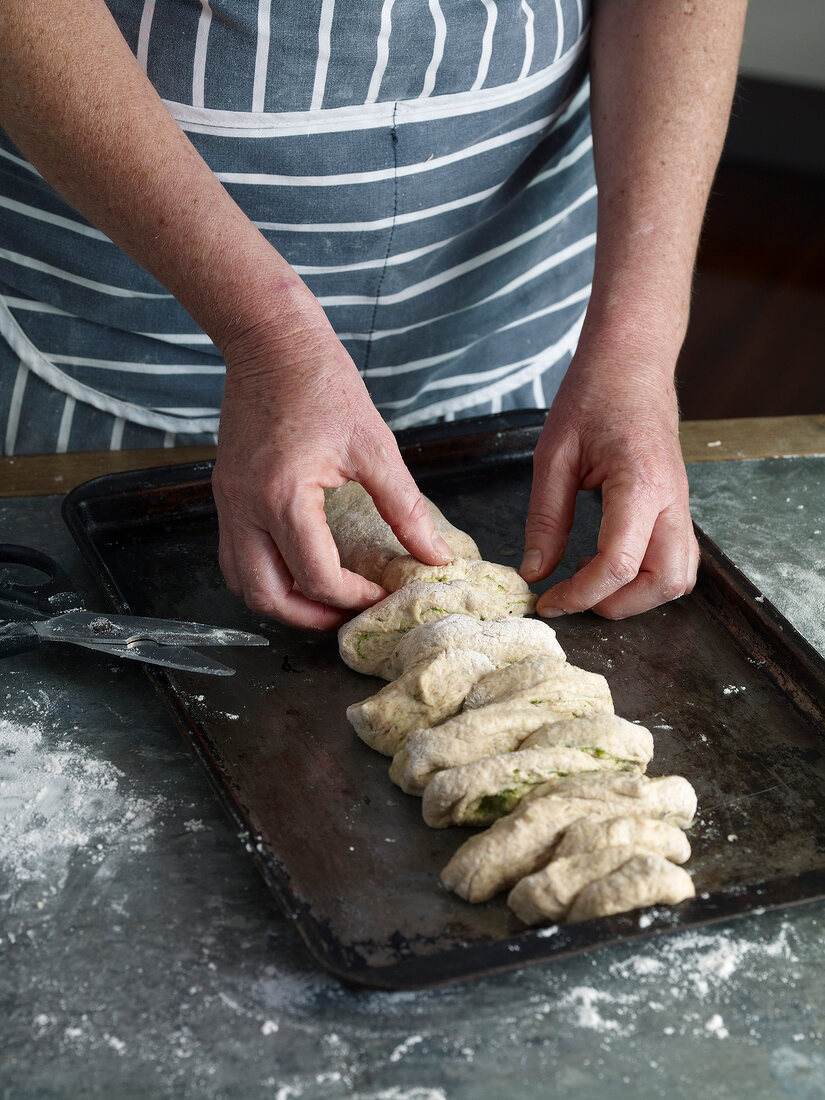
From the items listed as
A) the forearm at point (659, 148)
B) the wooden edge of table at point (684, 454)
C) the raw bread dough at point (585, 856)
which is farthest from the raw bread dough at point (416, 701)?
the wooden edge of table at point (684, 454)

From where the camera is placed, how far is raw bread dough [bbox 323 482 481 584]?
1597 mm

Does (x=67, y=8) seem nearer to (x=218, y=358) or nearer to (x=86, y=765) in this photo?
(x=218, y=358)

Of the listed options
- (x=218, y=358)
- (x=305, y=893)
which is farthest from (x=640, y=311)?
(x=305, y=893)

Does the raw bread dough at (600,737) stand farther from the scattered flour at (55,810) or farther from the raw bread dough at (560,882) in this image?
the scattered flour at (55,810)

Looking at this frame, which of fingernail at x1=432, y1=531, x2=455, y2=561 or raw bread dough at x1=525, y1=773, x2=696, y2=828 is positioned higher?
fingernail at x1=432, y1=531, x2=455, y2=561

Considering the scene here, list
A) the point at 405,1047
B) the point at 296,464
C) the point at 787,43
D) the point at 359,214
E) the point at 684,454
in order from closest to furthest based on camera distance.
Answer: the point at 405,1047 < the point at 296,464 < the point at 359,214 < the point at 684,454 < the point at 787,43

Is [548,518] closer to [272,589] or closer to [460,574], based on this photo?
[460,574]

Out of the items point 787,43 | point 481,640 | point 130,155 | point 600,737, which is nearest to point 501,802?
point 600,737

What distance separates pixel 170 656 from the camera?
4.50 feet

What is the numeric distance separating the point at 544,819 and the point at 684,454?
1122mm

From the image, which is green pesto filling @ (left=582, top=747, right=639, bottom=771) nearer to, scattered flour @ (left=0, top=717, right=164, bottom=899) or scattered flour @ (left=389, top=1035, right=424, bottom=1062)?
scattered flour @ (left=389, top=1035, right=424, bottom=1062)

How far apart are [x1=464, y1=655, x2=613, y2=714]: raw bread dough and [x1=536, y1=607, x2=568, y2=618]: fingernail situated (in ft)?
0.70

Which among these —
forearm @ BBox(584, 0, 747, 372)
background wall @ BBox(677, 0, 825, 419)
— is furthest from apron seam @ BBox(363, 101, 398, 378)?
background wall @ BBox(677, 0, 825, 419)

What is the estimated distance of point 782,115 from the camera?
5496 mm
